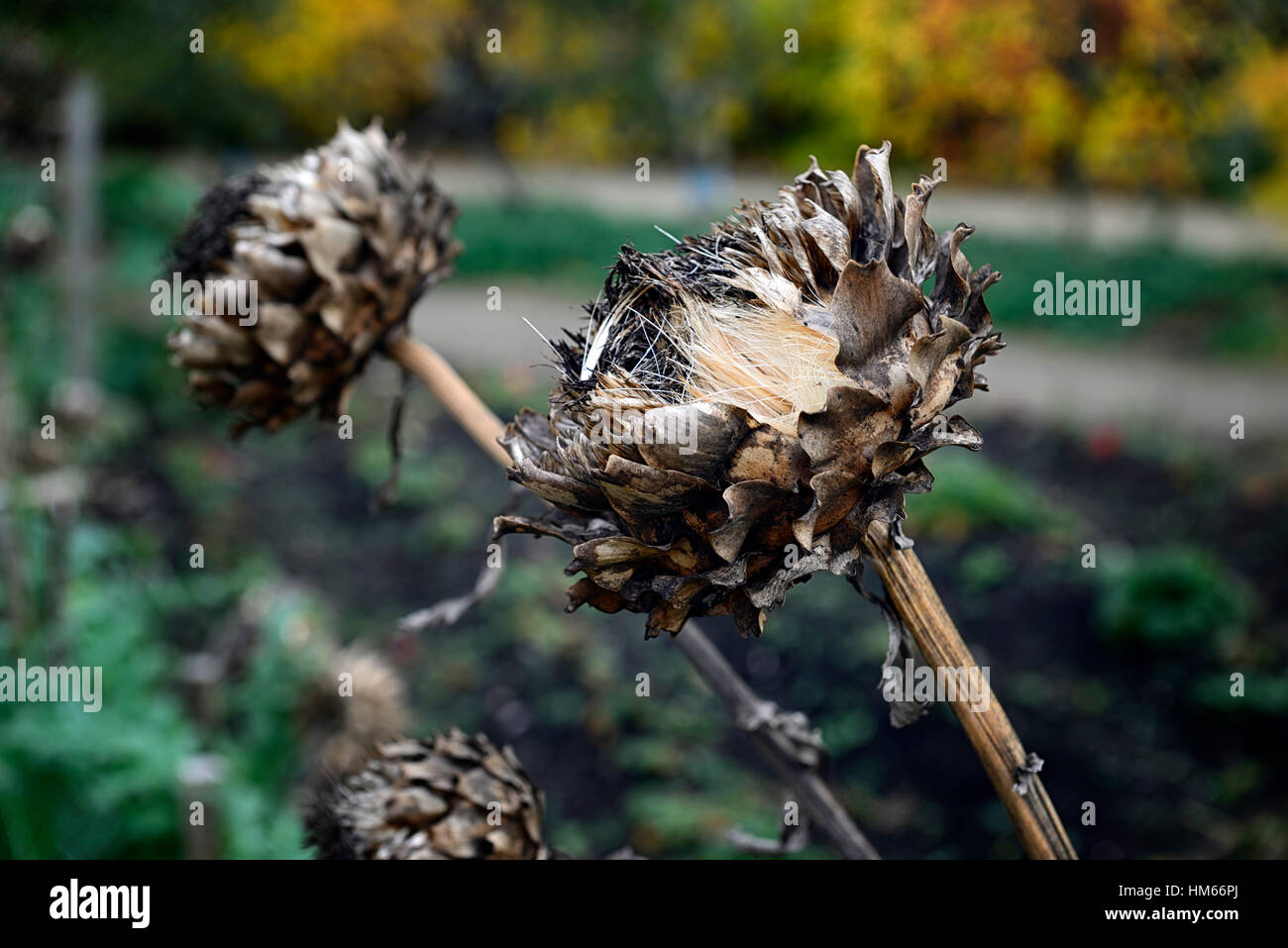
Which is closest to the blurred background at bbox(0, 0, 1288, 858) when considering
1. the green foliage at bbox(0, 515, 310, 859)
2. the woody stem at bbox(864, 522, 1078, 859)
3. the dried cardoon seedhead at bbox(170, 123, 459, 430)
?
the green foliage at bbox(0, 515, 310, 859)

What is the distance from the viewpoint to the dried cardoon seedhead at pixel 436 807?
1204mm

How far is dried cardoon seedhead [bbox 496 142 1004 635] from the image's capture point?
0.81 metres

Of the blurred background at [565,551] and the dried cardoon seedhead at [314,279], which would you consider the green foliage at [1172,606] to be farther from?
the dried cardoon seedhead at [314,279]

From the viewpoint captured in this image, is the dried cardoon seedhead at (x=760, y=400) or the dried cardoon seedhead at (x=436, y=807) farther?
the dried cardoon seedhead at (x=436, y=807)

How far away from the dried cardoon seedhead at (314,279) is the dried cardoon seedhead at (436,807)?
46 centimetres

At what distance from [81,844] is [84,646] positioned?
71 cm

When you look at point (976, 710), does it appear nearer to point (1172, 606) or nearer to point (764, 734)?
point (764, 734)

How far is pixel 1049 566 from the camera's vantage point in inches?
191

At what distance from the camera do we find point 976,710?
2.77 ft

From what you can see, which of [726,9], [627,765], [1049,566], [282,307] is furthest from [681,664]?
[726,9]

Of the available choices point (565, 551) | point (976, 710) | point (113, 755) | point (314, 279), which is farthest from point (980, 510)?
point (976, 710)

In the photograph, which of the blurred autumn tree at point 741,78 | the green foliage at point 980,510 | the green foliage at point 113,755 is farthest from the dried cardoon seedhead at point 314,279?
the green foliage at point 980,510
